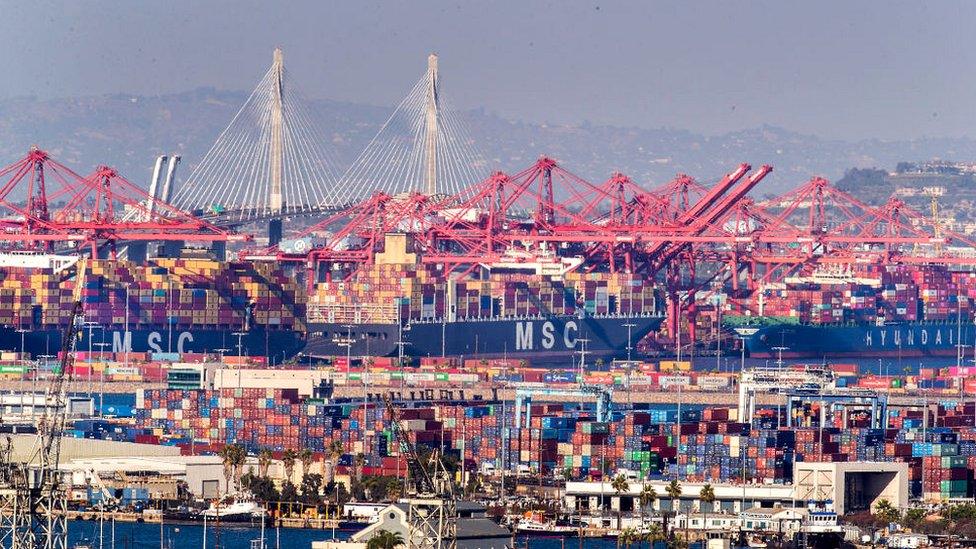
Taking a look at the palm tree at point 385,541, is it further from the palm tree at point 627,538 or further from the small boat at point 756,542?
the small boat at point 756,542

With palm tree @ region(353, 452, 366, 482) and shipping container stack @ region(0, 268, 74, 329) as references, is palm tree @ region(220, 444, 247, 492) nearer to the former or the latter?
palm tree @ region(353, 452, 366, 482)

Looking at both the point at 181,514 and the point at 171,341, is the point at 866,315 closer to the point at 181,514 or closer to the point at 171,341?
the point at 171,341

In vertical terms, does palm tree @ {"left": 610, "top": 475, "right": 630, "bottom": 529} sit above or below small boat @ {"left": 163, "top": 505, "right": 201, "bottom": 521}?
above

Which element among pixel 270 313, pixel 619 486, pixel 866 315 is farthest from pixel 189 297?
pixel 619 486

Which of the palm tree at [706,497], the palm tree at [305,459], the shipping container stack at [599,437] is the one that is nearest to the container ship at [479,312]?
the shipping container stack at [599,437]

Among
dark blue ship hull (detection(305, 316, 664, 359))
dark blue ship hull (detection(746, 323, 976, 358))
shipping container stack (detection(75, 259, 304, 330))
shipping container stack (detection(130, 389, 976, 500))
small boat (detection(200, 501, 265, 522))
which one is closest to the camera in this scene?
small boat (detection(200, 501, 265, 522))

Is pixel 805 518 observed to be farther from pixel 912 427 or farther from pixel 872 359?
pixel 872 359

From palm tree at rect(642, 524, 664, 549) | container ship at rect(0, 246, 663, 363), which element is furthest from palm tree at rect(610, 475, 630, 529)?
container ship at rect(0, 246, 663, 363)

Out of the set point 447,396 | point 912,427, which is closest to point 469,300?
point 447,396
